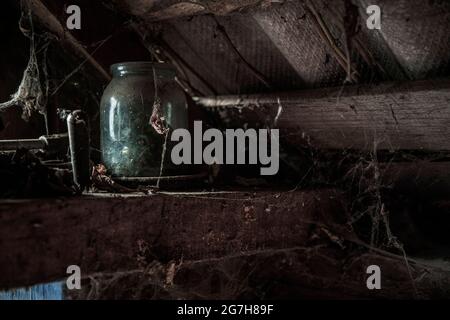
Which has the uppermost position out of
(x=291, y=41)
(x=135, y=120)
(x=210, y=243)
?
(x=291, y=41)

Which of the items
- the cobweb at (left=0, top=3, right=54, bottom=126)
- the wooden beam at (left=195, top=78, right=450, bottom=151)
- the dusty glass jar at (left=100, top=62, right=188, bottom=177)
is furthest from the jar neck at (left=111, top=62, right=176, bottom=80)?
the wooden beam at (left=195, top=78, right=450, bottom=151)

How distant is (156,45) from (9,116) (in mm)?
724

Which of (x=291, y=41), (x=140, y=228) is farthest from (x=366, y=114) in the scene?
(x=140, y=228)

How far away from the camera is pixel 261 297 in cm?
258

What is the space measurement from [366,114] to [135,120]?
924 millimetres

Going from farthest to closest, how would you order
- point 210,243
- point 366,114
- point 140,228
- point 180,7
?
point 366,114, point 180,7, point 210,243, point 140,228

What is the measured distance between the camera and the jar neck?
2057 millimetres

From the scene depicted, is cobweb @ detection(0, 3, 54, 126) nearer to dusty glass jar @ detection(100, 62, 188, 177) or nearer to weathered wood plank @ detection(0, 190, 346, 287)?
dusty glass jar @ detection(100, 62, 188, 177)

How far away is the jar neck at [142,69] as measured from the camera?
2057mm

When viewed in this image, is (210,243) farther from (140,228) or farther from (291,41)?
(291,41)

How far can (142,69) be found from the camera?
206cm

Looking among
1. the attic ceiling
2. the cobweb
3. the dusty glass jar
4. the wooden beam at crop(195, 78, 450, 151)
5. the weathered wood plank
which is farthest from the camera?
the cobweb

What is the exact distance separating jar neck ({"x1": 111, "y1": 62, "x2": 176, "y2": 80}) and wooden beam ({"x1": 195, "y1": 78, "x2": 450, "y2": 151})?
497 mm

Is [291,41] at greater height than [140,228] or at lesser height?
greater
